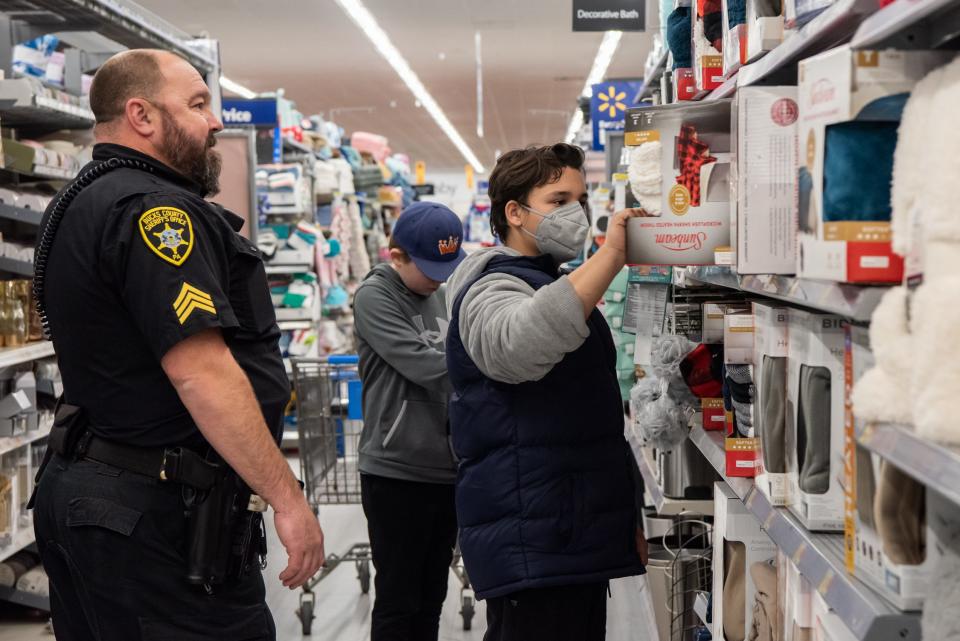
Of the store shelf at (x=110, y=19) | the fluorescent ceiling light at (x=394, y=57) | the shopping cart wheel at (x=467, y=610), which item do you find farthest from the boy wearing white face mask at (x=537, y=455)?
the fluorescent ceiling light at (x=394, y=57)

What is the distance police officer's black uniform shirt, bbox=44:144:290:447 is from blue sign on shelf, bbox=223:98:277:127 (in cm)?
688

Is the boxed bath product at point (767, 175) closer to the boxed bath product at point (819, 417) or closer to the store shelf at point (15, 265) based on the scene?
the boxed bath product at point (819, 417)

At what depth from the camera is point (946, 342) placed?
1115 mm

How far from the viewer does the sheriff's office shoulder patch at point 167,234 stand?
2.18 meters

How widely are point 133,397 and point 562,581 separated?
103cm

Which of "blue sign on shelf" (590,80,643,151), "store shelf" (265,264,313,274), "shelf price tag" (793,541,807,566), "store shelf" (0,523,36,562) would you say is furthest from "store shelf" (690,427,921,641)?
"store shelf" (265,264,313,274)

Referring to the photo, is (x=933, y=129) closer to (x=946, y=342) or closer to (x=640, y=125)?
(x=946, y=342)

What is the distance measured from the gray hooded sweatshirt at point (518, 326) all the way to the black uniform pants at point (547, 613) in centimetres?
52

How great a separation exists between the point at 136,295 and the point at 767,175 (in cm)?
130

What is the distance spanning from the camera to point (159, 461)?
7.46 feet

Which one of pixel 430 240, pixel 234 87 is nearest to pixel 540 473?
pixel 430 240

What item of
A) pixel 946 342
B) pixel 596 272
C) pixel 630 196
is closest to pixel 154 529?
pixel 596 272

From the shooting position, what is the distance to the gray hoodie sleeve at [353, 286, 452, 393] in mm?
3521

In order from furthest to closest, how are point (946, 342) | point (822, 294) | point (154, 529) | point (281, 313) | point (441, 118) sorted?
1. point (441, 118)
2. point (281, 313)
3. point (154, 529)
4. point (822, 294)
5. point (946, 342)
